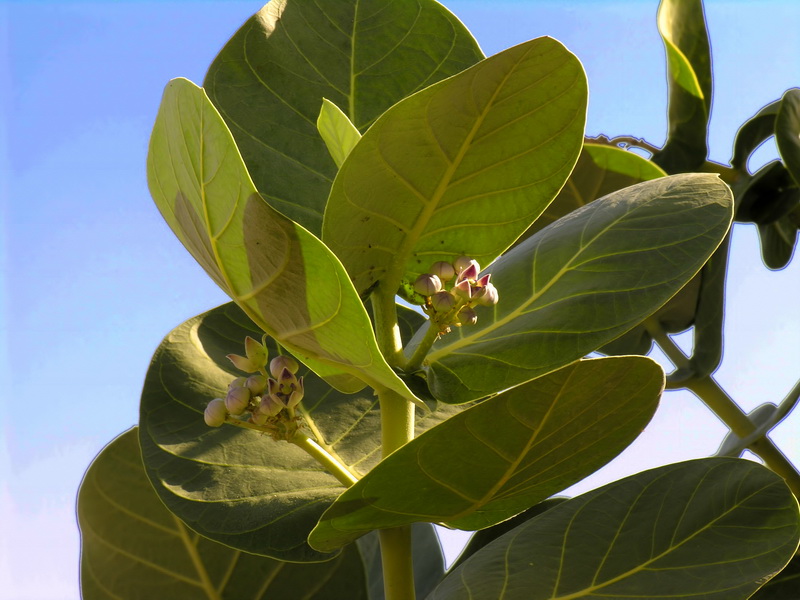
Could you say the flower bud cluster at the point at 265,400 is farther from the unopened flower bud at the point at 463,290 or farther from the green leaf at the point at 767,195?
the green leaf at the point at 767,195

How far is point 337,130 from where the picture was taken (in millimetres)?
787

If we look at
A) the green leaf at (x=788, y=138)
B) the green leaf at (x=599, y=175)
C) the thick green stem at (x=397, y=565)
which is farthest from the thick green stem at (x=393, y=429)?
the green leaf at (x=788, y=138)

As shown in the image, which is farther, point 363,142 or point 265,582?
point 265,582

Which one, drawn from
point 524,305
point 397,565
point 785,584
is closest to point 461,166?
point 524,305

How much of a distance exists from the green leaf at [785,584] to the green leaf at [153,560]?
0.50m

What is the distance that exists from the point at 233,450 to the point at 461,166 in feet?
1.26

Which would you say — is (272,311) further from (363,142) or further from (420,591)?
(420,591)

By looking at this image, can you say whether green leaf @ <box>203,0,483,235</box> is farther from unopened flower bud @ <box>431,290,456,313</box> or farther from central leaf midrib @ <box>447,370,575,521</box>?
central leaf midrib @ <box>447,370,575,521</box>

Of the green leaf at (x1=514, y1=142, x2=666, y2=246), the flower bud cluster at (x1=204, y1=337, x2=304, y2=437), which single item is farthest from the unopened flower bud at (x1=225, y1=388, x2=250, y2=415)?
the green leaf at (x1=514, y1=142, x2=666, y2=246)

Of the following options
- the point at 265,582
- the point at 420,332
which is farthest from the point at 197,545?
the point at 420,332

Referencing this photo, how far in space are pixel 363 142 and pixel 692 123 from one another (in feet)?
2.88

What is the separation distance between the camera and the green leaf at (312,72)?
0.91m

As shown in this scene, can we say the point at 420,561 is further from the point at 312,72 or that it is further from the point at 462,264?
the point at 312,72

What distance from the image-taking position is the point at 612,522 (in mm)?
808
